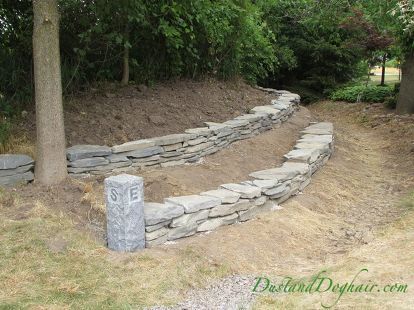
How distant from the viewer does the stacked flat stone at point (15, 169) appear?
430 cm

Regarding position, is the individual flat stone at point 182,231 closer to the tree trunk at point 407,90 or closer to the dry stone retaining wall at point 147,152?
the dry stone retaining wall at point 147,152

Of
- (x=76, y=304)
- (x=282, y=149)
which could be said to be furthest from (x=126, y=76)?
(x=76, y=304)

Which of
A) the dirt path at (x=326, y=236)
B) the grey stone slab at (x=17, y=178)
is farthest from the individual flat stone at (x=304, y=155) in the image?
the grey stone slab at (x=17, y=178)

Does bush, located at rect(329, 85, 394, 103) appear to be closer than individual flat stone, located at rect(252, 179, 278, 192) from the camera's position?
No

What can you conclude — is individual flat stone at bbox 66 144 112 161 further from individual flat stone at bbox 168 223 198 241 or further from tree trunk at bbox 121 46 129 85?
tree trunk at bbox 121 46 129 85

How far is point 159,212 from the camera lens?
3928mm

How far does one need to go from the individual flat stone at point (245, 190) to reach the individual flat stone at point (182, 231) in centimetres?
65

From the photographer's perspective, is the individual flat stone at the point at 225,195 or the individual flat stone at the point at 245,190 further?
the individual flat stone at the point at 245,190

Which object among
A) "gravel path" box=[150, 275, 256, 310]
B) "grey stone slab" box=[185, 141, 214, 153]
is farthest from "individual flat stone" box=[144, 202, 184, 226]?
"grey stone slab" box=[185, 141, 214, 153]

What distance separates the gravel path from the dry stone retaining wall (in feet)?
6.48

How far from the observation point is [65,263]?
3.46m

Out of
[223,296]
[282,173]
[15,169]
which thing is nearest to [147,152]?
[15,169]

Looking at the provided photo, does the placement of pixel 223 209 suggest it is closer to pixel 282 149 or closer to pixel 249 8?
pixel 282 149

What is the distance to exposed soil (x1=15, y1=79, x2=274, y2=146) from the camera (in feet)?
17.5
